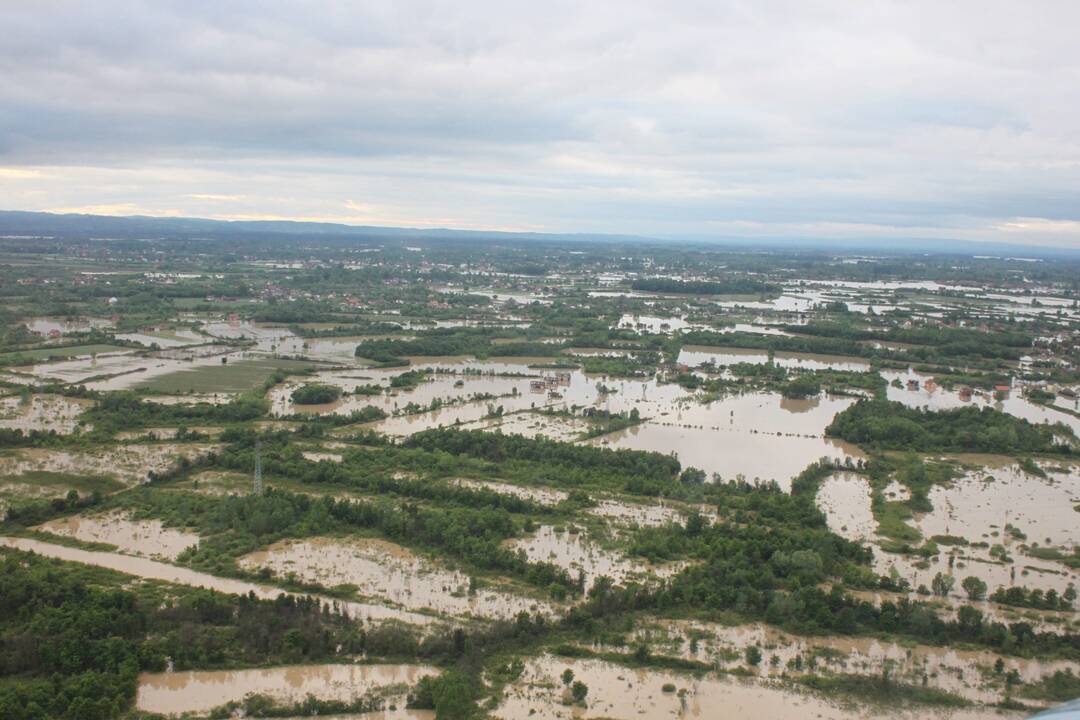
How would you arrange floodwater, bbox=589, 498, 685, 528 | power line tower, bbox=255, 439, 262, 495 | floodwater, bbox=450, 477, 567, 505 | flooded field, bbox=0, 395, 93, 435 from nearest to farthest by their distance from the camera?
floodwater, bbox=589, 498, 685, 528, power line tower, bbox=255, 439, 262, 495, floodwater, bbox=450, 477, 567, 505, flooded field, bbox=0, 395, 93, 435

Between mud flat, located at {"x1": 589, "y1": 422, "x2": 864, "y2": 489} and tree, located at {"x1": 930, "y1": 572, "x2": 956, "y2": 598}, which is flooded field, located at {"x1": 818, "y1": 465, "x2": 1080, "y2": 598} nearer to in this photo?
tree, located at {"x1": 930, "y1": 572, "x2": 956, "y2": 598}

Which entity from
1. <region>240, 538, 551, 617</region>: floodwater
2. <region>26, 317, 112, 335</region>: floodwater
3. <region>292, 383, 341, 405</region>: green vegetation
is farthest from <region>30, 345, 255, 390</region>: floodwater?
<region>240, 538, 551, 617</region>: floodwater

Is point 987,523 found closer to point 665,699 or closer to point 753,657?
point 753,657

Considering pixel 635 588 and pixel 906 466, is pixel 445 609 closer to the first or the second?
pixel 635 588

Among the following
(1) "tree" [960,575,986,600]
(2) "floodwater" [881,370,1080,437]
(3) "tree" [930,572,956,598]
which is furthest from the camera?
(2) "floodwater" [881,370,1080,437]

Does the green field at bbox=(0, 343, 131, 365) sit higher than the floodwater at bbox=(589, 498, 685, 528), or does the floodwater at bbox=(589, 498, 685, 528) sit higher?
the green field at bbox=(0, 343, 131, 365)

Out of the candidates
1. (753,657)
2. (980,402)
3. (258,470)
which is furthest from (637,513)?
(980,402)

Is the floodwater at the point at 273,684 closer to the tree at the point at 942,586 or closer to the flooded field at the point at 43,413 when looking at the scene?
the tree at the point at 942,586

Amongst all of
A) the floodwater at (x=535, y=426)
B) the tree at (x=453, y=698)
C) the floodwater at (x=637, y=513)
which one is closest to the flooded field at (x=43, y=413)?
the floodwater at (x=535, y=426)

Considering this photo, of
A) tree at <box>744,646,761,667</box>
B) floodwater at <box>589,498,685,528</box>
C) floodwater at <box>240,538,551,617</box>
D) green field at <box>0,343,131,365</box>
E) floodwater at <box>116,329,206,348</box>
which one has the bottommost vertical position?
floodwater at <box>240,538,551,617</box>

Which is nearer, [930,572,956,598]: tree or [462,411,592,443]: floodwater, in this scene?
[930,572,956,598]: tree
